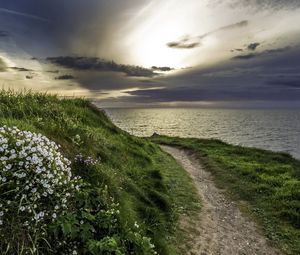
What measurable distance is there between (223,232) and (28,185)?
29.1 ft

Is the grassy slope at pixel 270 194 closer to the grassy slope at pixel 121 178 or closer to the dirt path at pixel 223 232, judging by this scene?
the dirt path at pixel 223 232

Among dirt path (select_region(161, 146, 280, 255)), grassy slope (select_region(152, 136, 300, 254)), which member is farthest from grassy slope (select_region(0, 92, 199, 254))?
grassy slope (select_region(152, 136, 300, 254))

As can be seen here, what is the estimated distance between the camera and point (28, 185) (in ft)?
20.0

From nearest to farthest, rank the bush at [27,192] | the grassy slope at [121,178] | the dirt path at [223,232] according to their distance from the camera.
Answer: the bush at [27,192], the grassy slope at [121,178], the dirt path at [223,232]

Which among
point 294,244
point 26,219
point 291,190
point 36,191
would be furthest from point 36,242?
point 291,190

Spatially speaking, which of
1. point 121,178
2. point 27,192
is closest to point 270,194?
point 121,178

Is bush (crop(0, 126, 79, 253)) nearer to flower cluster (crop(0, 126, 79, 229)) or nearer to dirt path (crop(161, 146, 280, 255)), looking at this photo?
flower cluster (crop(0, 126, 79, 229))

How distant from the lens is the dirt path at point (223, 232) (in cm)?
1105

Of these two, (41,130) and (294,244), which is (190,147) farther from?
(41,130)

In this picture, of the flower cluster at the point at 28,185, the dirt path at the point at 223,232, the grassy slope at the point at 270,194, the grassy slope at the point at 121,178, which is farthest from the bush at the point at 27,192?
the grassy slope at the point at 270,194

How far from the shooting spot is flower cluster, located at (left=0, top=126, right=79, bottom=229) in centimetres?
589

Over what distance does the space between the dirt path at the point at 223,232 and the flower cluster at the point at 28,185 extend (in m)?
5.94

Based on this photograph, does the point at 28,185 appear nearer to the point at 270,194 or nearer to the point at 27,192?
the point at 27,192

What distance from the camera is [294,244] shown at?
1203 centimetres
